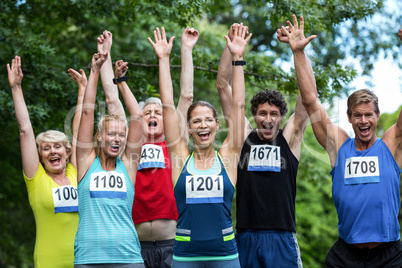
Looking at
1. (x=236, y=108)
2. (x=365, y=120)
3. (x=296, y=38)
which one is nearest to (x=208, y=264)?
(x=236, y=108)

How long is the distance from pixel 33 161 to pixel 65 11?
14.0ft

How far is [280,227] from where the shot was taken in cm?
447

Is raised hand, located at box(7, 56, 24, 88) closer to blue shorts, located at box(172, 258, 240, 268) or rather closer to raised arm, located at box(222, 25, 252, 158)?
raised arm, located at box(222, 25, 252, 158)

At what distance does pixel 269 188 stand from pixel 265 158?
0.27m

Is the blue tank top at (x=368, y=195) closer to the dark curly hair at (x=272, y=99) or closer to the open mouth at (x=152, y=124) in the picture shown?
the dark curly hair at (x=272, y=99)

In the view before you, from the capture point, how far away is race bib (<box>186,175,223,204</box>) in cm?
416

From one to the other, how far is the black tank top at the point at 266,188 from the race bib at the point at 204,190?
46 cm

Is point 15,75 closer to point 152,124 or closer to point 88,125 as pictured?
point 88,125

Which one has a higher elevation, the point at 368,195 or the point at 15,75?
the point at 15,75

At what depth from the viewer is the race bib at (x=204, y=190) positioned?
416 centimetres

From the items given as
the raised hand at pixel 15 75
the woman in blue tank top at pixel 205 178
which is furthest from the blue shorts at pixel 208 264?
the raised hand at pixel 15 75

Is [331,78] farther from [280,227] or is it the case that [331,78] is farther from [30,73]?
[30,73]

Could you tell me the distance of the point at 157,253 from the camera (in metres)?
5.12

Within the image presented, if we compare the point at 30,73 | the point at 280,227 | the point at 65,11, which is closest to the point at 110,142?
the point at 280,227
